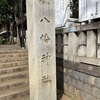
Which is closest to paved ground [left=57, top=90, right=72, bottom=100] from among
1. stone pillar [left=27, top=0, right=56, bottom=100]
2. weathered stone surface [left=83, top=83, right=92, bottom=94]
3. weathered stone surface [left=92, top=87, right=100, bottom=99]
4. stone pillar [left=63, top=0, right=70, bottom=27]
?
weathered stone surface [left=83, top=83, right=92, bottom=94]

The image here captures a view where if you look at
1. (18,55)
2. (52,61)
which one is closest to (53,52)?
(52,61)

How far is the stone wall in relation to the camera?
2891 mm

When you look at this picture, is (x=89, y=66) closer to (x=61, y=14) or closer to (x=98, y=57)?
(x=98, y=57)

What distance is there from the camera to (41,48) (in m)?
2.78

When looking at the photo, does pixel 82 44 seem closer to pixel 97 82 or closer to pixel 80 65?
pixel 80 65

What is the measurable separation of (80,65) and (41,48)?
1.06 meters

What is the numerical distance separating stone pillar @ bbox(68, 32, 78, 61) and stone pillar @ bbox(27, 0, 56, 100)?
0.71m

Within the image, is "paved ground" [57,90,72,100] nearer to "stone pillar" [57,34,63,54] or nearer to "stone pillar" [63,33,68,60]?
"stone pillar" [63,33,68,60]

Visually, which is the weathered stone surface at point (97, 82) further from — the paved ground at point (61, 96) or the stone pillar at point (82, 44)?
the paved ground at point (61, 96)

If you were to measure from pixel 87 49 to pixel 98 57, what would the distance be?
0.31m

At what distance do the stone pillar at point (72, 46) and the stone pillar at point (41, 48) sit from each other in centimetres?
71

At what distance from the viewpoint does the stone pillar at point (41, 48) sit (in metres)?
2.70

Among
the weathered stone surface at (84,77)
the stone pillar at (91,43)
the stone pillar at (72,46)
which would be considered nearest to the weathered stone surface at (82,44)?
the stone pillar at (72,46)

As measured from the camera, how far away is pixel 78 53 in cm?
338
